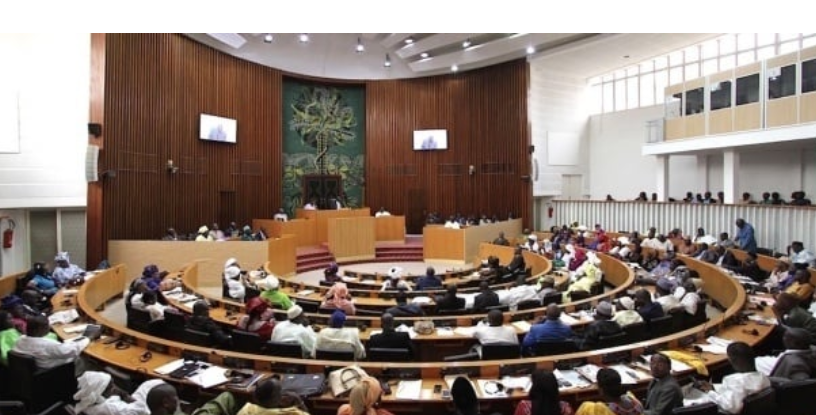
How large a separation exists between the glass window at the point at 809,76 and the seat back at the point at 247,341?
12.1 m

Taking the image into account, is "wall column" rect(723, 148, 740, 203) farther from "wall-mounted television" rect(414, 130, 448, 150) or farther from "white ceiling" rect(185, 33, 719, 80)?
"wall-mounted television" rect(414, 130, 448, 150)

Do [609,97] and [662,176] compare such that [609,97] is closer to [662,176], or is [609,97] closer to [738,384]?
[662,176]

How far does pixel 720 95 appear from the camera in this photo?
42.5 feet

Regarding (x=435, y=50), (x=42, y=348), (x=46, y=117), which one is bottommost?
(x=42, y=348)

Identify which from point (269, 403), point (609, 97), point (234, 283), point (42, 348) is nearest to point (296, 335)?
point (269, 403)

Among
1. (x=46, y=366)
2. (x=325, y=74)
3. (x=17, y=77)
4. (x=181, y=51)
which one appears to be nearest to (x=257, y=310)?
(x=46, y=366)

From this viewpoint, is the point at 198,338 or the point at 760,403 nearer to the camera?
the point at 760,403

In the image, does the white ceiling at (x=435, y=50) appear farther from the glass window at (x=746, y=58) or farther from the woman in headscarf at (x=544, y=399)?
the woman in headscarf at (x=544, y=399)

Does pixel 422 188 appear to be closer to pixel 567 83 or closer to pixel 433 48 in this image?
pixel 433 48

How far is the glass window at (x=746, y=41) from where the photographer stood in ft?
48.2

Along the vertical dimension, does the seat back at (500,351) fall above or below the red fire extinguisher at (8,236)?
below

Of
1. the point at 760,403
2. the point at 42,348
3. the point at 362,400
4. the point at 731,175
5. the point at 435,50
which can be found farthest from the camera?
the point at 435,50

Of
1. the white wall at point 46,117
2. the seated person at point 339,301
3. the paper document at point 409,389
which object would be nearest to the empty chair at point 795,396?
the paper document at point 409,389

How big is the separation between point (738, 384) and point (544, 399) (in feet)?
4.74
